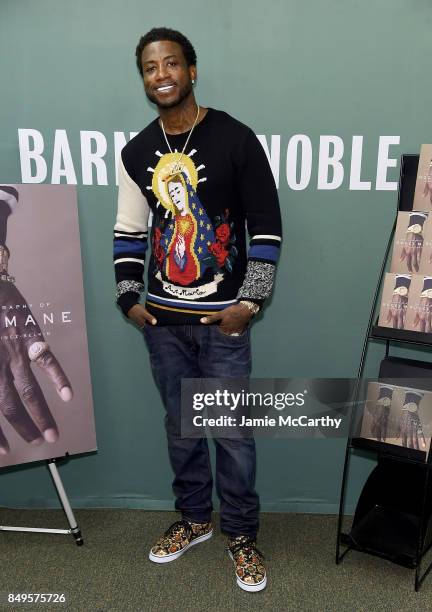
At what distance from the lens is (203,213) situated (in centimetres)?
169

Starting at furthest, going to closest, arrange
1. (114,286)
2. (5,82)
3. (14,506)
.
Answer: (14,506), (114,286), (5,82)

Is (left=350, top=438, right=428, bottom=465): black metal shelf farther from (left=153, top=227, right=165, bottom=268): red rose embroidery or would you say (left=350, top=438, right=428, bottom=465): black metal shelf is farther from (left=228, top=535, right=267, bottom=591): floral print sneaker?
(left=153, top=227, right=165, bottom=268): red rose embroidery

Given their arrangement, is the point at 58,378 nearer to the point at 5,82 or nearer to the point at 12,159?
the point at 12,159

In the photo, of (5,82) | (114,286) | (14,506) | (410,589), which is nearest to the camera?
(410,589)

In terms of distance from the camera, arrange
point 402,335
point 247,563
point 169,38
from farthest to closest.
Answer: point 247,563 < point 402,335 < point 169,38

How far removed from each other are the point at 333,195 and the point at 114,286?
89 centimetres

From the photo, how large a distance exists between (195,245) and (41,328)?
0.66 metres

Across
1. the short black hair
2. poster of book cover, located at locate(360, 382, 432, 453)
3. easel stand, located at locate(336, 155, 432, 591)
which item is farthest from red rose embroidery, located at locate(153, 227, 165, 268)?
poster of book cover, located at locate(360, 382, 432, 453)

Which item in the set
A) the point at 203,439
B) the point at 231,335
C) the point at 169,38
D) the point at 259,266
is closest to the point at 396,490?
the point at 203,439

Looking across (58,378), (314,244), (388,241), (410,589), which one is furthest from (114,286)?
(410,589)

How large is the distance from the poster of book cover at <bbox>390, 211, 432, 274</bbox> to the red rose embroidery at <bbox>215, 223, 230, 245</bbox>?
0.53 metres

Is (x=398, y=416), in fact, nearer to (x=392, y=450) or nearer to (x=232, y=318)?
(x=392, y=450)

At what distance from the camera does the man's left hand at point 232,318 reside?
1.67 metres

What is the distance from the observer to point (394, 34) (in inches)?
71.2
